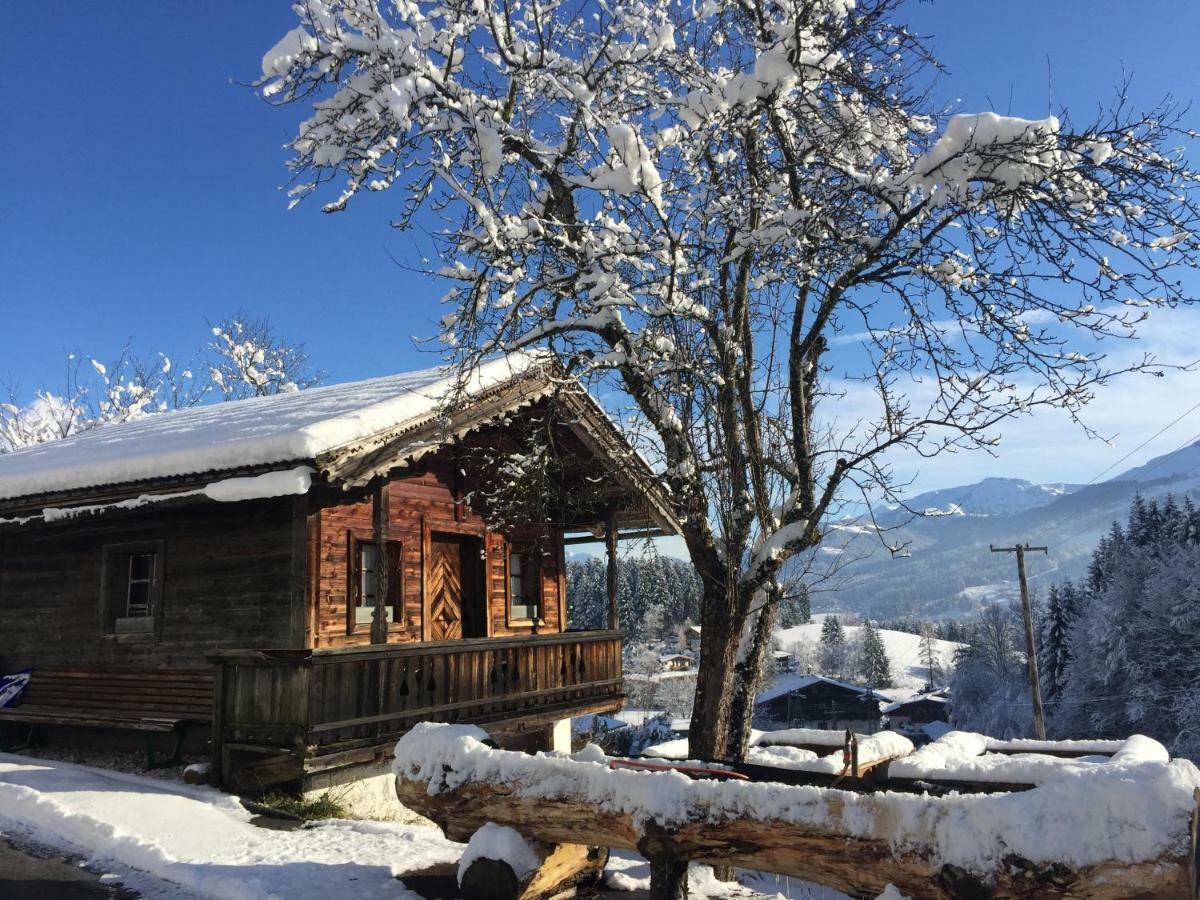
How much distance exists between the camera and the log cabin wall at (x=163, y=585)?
10797mm

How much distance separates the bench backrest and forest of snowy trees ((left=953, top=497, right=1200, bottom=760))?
3739 cm

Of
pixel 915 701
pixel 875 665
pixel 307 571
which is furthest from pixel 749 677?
pixel 875 665

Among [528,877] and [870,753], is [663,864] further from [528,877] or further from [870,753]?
[870,753]

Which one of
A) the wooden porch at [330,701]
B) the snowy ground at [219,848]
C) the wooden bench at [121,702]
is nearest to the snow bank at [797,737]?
the snowy ground at [219,848]

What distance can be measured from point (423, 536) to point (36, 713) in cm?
573

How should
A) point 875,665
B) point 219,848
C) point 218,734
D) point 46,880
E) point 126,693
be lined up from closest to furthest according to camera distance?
point 46,880 < point 219,848 < point 218,734 < point 126,693 < point 875,665

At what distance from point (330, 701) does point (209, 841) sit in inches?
81.3

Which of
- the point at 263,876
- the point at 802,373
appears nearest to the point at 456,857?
the point at 263,876

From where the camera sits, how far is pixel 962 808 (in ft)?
14.7

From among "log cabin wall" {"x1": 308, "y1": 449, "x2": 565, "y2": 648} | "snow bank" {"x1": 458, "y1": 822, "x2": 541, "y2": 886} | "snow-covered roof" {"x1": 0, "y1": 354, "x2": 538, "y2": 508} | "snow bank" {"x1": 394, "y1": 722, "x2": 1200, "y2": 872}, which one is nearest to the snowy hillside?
"log cabin wall" {"x1": 308, "y1": 449, "x2": 565, "y2": 648}

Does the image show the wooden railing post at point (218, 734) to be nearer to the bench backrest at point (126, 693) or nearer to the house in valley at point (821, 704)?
the bench backrest at point (126, 693)

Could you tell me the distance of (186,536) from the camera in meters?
11.5

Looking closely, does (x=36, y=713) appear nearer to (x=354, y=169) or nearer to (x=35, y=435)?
(x=354, y=169)

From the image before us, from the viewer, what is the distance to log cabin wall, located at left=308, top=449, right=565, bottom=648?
11.5 m
